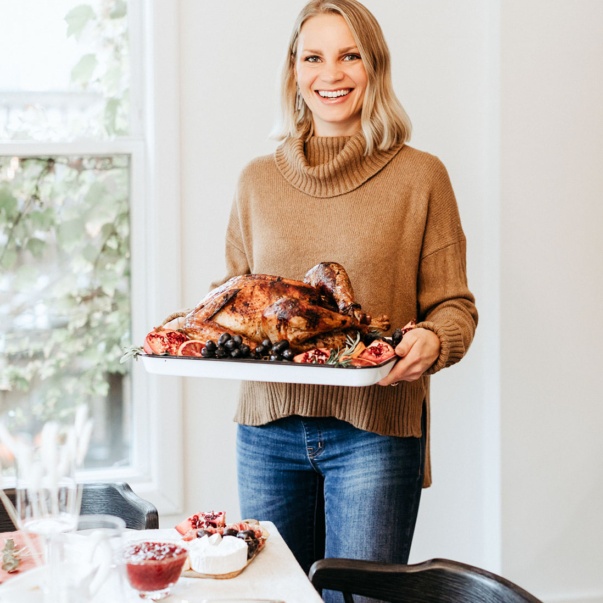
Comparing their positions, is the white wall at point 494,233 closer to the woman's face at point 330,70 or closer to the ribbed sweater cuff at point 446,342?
the woman's face at point 330,70

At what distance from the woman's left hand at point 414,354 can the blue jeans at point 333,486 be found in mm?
175

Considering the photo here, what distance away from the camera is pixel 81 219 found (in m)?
2.46

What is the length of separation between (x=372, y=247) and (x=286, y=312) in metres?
0.28

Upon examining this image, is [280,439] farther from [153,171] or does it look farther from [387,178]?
[153,171]

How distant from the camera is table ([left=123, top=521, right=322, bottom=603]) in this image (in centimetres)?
101

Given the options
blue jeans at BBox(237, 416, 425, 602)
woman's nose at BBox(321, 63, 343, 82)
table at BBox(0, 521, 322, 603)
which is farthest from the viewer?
woman's nose at BBox(321, 63, 343, 82)

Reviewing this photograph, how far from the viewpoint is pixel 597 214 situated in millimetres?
2488

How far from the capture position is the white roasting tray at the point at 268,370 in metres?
1.26

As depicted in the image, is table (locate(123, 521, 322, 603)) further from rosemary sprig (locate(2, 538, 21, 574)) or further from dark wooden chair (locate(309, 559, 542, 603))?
rosemary sprig (locate(2, 538, 21, 574))

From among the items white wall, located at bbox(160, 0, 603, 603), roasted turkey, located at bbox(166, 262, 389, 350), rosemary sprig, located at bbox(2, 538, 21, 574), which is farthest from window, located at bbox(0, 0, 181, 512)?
rosemary sprig, located at bbox(2, 538, 21, 574)

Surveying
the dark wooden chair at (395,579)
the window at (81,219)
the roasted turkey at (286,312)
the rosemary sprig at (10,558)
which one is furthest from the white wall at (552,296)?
the rosemary sprig at (10,558)

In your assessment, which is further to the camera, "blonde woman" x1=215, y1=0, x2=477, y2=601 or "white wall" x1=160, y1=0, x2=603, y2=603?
"white wall" x1=160, y1=0, x2=603, y2=603

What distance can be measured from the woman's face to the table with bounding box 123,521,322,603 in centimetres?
89

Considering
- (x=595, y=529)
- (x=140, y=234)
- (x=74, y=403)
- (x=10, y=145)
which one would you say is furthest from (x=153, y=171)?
(x=595, y=529)
